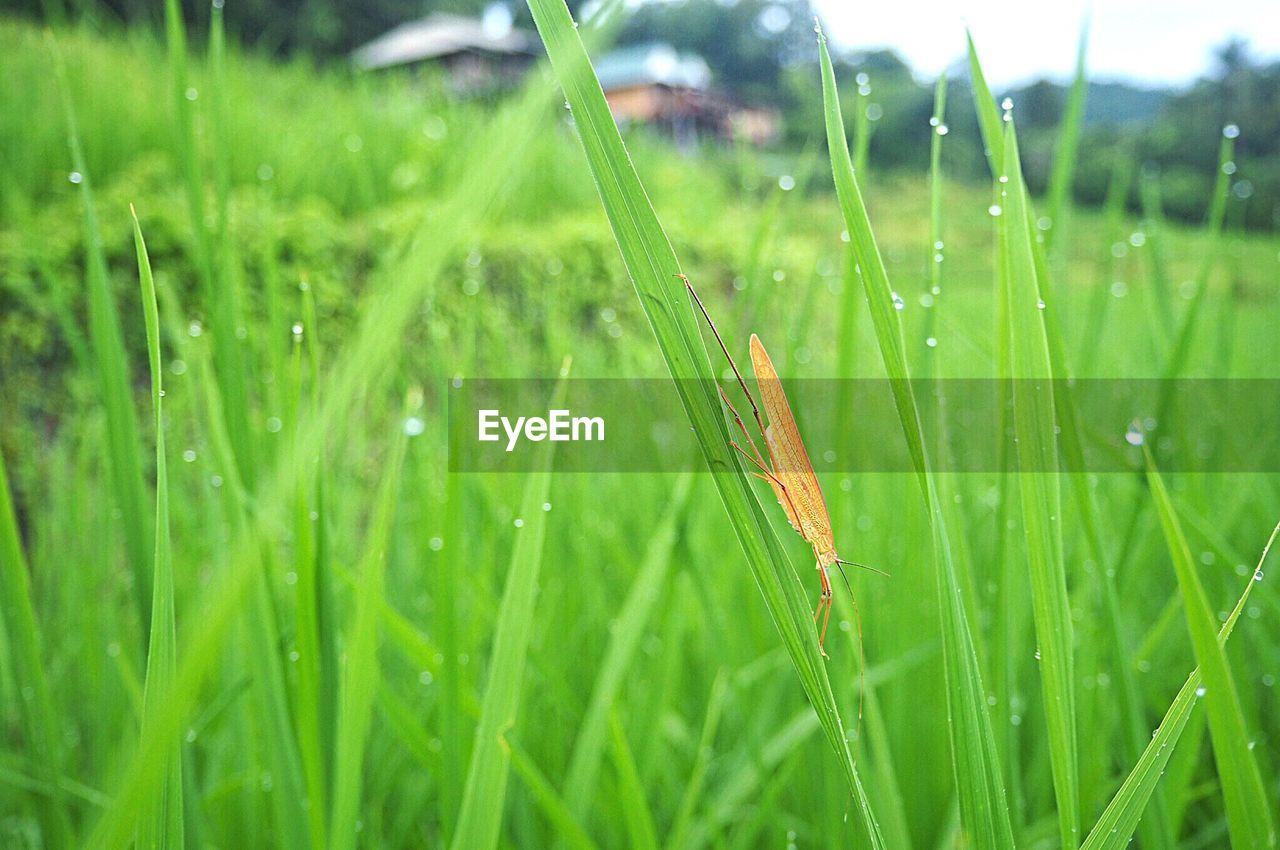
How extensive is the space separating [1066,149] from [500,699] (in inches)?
15.8

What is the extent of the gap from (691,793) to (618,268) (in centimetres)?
170

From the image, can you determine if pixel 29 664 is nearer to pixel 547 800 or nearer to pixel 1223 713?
pixel 547 800

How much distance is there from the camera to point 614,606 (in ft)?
2.13

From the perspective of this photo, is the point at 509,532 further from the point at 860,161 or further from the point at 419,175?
the point at 419,175

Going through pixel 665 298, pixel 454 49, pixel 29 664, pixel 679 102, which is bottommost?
pixel 29 664

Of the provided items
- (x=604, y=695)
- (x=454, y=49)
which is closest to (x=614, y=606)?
(x=604, y=695)

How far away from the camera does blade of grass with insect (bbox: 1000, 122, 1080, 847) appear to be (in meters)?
0.22

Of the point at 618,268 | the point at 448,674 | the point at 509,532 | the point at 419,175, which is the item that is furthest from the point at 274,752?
the point at 419,175

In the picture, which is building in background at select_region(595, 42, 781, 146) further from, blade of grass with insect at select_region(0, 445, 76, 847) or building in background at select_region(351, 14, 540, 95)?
blade of grass with insect at select_region(0, 445, 76, 847)

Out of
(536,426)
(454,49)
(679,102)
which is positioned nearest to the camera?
(536,426)

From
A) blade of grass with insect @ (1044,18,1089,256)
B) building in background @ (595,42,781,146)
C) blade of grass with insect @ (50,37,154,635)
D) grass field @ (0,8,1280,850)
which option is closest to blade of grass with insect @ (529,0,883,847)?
grass field @ (0,8,1280,850)

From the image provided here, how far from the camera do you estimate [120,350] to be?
31cm

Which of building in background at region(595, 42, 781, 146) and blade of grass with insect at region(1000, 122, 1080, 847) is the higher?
building in background at region(595, 42, 781, 146)

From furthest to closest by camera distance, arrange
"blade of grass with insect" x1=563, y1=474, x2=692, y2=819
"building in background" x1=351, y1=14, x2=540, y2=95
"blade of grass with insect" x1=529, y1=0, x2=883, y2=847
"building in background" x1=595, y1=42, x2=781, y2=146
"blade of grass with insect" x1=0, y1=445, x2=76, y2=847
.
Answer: "building in background" x1=351, y1=14, x2=540, y2=95, "building in background" x1=595, y1=42, x2=781, y2=146, "blade of grass with insect" x1=563, y1=474, x2=692, y2=819, "blade of grass with insect" x1=0, y1=445, x2=76, y2=847, "blade of grass with insect" x1=529, y1=0, x2=883, y2=847
